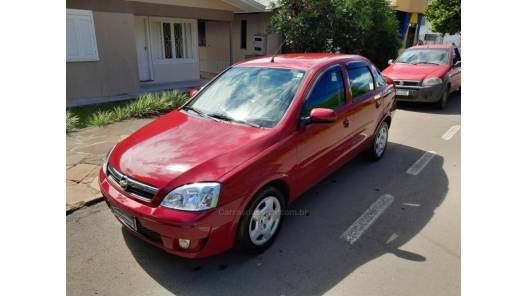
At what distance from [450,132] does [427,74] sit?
2252mm

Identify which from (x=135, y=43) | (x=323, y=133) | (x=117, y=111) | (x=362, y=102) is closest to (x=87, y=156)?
(x=117, y=111)

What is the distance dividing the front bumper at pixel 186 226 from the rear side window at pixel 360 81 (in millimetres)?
2460

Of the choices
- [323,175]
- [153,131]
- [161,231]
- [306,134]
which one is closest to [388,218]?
[323,175]

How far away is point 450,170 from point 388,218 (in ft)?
6.55

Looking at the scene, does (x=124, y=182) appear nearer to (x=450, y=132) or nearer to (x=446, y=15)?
(x=450, y=132)

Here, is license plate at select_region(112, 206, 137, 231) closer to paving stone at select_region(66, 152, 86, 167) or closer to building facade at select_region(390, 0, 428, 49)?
paving stone at select_region(66, 152, 86, 167)

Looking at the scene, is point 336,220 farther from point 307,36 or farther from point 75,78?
point 307,36

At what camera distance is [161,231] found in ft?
8.49

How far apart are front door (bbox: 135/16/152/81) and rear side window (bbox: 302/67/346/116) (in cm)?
921

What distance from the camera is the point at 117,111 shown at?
7559 millimetres

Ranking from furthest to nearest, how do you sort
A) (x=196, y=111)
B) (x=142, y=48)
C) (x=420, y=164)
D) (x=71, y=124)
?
1. (x=142, y=48)
2. (x=71, y=124)
3. (x=420, y=164)
4. (x=196, y=111)

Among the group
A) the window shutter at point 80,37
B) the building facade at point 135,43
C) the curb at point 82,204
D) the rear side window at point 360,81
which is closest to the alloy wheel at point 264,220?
the rear side window at point 360,81

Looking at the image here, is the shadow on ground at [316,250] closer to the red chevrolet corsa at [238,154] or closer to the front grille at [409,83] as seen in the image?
the red chevrolet corsa at [238,154]

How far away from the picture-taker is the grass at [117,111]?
6941mm
